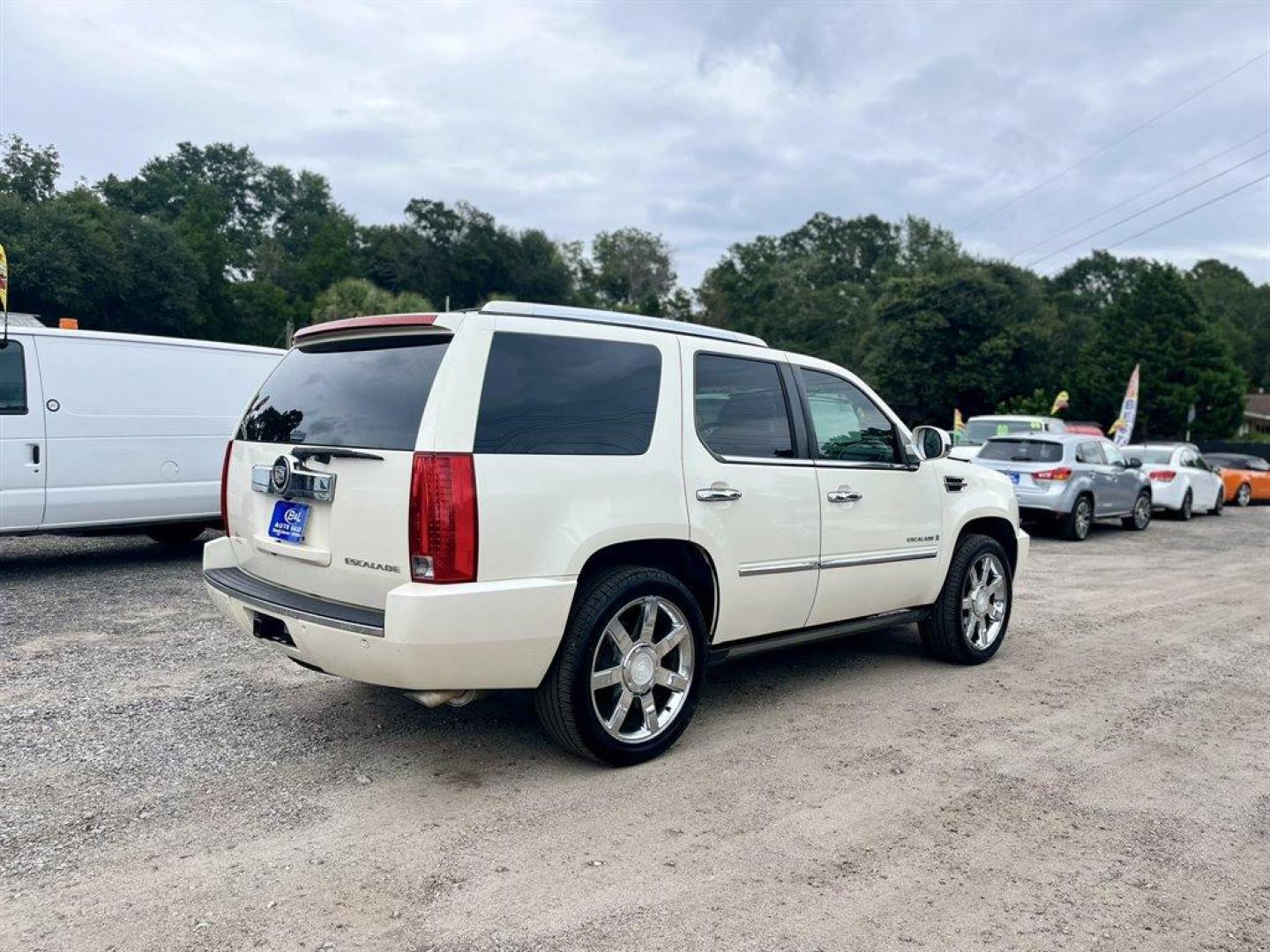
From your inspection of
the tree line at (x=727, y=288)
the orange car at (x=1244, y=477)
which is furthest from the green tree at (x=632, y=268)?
the orange car at (x=1244, y=477)

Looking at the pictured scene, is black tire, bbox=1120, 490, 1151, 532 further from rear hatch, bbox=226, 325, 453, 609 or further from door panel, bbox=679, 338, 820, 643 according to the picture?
rear hatch, bbox=226, 325, 453, 609

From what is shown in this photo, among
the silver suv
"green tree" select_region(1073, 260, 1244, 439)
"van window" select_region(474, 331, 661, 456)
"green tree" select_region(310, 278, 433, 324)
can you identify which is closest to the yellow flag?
"van window" select_region(474, 331, 661, 456)

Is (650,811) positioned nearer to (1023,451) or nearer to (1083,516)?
(1023,451)

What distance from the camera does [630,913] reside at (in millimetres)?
2922

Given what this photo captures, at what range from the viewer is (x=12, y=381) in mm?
7645

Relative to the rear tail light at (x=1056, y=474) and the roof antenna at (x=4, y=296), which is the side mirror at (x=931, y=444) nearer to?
the roof antenna at (x=4, y=296)

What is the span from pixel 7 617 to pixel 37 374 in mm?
2185

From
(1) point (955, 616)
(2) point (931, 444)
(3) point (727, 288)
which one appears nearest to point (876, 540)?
(2) point (931, 444)

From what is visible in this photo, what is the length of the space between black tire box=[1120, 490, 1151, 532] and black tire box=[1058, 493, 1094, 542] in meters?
1.83

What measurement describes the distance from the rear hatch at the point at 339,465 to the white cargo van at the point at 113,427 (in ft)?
14.2

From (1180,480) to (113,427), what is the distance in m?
17.6

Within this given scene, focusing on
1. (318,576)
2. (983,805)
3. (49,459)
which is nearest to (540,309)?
(318,576)

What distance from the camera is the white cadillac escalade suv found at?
11.6ft

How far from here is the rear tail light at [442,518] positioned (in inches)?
136
